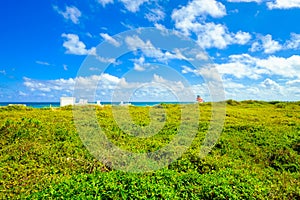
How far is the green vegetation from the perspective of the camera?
6137mm

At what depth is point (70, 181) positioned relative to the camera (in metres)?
6.31

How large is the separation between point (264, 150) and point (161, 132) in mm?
4121

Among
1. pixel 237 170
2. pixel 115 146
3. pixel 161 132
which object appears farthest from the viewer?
pixel 161 132

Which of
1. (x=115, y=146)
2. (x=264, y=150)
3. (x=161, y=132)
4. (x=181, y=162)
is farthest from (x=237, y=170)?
(x=161, y=132)

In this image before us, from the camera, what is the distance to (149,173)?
7.19 meters

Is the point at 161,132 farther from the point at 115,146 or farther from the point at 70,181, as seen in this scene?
the point at 70,181

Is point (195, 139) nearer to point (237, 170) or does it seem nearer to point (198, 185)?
point (237, 170)

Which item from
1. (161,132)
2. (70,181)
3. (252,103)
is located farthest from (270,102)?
(70,181)

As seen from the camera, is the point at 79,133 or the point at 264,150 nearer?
the point at 264,150

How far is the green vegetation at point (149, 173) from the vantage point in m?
6.14

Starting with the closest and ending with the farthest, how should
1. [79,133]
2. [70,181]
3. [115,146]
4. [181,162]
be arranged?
[70,181]
[181,162]
[115,146]
[79,133]

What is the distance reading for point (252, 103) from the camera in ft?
88.5

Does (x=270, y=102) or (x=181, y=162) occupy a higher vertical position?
(x=270, y=102)

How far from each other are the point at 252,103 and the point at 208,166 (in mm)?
20410
